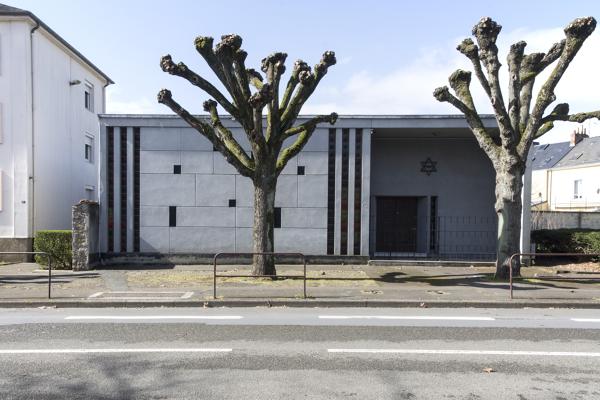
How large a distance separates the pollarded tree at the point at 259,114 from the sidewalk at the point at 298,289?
1643mm

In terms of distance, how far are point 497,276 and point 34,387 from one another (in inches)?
409

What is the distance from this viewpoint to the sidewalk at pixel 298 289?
8.92 metres

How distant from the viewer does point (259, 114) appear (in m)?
10.6

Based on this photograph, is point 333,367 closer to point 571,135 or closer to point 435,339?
point 435,339

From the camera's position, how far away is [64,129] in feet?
63.2

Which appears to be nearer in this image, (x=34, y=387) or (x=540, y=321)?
(x=34, y=387)

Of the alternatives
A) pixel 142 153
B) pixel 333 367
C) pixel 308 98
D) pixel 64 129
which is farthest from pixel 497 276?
pixel 64 129

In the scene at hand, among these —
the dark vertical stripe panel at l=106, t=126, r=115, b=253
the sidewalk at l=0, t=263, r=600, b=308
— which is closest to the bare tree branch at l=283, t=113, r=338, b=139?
the sidewalk at l=0, t=263, r=600, b=308

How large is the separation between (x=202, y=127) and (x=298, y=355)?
22.8 feet

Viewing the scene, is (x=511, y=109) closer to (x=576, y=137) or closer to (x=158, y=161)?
(x=158, y=161)

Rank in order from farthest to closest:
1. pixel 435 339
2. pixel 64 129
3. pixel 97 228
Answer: pixel 64 129, pixel 97 228, pixel 435 339

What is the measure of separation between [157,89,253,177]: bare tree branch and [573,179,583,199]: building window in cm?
3598

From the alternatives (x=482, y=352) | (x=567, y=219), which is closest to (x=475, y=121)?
(x=482, y=352)

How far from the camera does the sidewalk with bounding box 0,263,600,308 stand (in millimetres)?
8922
